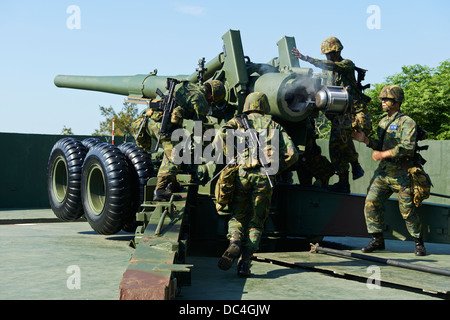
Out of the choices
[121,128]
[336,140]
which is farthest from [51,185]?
[121,128]

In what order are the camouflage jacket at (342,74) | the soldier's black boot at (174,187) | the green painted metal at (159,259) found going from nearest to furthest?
the green painted metal at (159,259), the soldier's black boot at (174,187), the camouflage jacket at (342,74)

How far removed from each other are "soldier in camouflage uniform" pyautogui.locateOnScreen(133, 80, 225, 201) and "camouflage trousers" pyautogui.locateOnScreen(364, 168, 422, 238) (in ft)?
6.93

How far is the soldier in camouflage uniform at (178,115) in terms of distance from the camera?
23.2ft

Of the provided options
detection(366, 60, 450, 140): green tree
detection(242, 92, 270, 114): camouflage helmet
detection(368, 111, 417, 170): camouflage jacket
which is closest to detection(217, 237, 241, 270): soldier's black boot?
detection(242, 92, 270, 114): camouflage helmet

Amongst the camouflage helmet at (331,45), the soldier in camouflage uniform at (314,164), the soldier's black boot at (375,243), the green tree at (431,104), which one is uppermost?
the green tree at (431,104)

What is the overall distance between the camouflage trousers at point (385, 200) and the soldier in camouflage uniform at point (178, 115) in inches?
Result: 83.2

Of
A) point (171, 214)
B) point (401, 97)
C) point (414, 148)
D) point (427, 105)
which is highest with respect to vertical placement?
point (427, 105)

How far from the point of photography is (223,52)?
7914mm

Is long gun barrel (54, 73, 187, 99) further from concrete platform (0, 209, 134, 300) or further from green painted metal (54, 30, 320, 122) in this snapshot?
concrete platform (0, 209, 134, 300)

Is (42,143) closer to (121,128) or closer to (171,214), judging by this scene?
(171,214)

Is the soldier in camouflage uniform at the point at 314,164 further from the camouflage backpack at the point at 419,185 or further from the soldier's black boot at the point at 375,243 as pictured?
the camouflage backpack at the point at 419,185

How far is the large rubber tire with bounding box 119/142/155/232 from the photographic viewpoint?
7906mm

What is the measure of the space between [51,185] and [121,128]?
99.8 feet

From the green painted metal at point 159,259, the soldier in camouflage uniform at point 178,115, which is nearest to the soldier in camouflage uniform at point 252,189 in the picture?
the green painted metal at point 159,259
